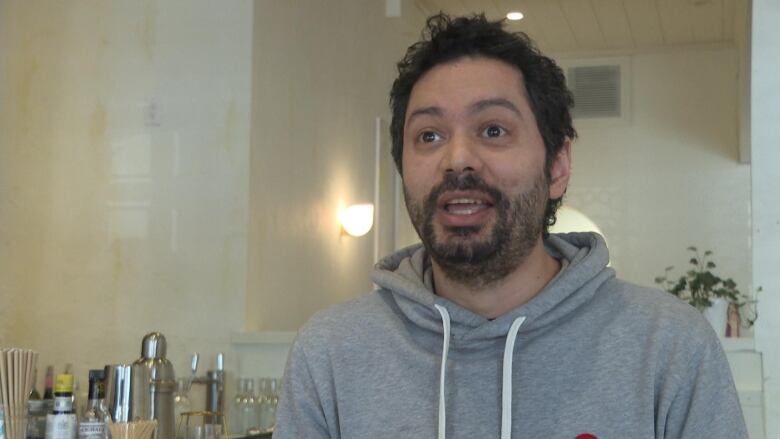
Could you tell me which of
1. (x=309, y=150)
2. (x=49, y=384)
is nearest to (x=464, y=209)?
(x=49, y=384)

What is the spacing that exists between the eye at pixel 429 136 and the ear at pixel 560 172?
174 millimetres

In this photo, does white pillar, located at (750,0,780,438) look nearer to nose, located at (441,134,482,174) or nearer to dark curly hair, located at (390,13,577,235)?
dark curly hair, located at (390,13,577,235)

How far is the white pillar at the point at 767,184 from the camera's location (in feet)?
11.1

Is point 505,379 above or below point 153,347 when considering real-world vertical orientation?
above

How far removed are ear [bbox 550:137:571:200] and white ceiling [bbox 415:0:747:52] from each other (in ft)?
15.9

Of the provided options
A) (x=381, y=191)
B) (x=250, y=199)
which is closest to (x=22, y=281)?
(x=250, y=199)

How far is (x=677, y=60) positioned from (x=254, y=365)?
4560 millimetres

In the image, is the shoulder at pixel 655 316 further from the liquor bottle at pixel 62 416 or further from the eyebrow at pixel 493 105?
the liquor bottle at pixel 62 416

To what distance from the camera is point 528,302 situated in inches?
50.9

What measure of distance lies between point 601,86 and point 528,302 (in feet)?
21.2

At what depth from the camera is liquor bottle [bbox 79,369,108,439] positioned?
2424mm

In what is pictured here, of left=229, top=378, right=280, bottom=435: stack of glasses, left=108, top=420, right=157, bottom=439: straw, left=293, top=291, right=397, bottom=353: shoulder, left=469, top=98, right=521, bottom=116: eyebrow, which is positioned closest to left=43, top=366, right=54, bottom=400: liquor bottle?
left=229, top=378, right=280, bottom=435: stack of glasses

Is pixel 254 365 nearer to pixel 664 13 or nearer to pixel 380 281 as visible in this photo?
pixel 380 281

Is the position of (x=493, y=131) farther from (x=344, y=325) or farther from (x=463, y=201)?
(x=344, y=325)
